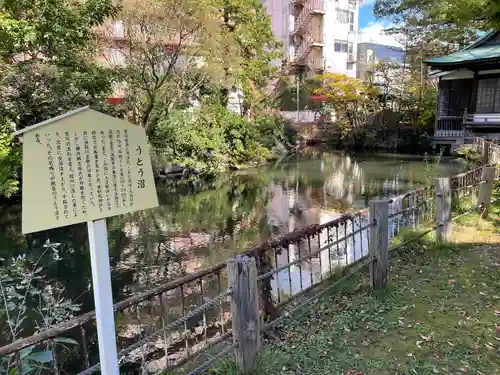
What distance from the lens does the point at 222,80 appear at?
17.5m

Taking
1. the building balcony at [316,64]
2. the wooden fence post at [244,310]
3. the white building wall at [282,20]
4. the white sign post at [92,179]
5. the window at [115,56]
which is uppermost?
the white building wall at [282,20]

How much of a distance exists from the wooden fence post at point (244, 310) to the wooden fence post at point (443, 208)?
360 cm

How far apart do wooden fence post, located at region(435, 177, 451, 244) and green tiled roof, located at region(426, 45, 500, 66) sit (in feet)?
50.1

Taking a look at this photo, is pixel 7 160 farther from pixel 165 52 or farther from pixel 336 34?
pixel 336 34

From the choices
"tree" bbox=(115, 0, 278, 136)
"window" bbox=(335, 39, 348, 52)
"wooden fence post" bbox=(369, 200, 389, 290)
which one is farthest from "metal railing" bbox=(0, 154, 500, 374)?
"window" bbox=(335, 39, 348, 52)

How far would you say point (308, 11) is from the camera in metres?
32.5

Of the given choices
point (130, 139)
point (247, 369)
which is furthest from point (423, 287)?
point (130, 139)

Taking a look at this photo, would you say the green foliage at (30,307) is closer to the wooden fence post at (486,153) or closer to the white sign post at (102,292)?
the white sign post at (102,292)

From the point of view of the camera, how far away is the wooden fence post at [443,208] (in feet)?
17.5

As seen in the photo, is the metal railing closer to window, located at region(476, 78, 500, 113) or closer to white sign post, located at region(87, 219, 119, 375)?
white sign post, located at region(87, 219, 119, 375)

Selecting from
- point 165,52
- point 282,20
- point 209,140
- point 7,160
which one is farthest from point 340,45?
point 7,160

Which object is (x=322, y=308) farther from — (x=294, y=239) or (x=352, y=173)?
(x=352, y=173)

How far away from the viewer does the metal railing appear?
8.38 feet

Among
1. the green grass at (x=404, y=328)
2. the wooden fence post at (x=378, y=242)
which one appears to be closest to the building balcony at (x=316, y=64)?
the green grass at (x=404, y=328)
